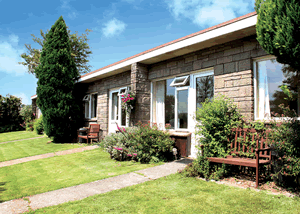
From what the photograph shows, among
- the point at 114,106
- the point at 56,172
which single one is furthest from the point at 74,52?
the point at 56,172

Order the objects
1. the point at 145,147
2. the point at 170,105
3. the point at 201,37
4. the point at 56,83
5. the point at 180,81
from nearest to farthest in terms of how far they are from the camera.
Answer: the point at 201,37 → the point at 145,147 → the point at 180,81 → the point at 170,105 → the point at 56,83

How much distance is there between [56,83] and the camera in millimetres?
10398

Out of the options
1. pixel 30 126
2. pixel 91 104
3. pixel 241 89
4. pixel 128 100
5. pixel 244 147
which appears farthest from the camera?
pixel 30 126

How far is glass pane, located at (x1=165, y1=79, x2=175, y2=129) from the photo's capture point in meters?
7.39

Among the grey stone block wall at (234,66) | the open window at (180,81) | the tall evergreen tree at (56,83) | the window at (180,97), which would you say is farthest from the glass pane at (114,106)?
the grey stone block wall at (234,66)

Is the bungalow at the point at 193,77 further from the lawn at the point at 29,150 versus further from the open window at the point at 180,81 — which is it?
the lawn at the point at 29,150

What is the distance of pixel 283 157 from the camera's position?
3498 millimetres

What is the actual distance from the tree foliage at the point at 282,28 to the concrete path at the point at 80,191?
3.33 m

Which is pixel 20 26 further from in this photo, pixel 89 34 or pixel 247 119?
pixel 247 119

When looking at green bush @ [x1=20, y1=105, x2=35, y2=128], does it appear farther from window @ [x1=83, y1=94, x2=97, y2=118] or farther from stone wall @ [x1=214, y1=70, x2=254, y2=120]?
stone wall @ [x1=214, y1=70, x2=254, y2=120]

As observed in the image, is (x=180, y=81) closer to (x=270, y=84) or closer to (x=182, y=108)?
(x=182, y=108)

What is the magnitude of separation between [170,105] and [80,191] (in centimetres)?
454

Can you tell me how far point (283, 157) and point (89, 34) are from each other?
25770 mm

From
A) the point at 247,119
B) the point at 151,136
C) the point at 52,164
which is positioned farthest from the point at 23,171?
the point at 247,119
